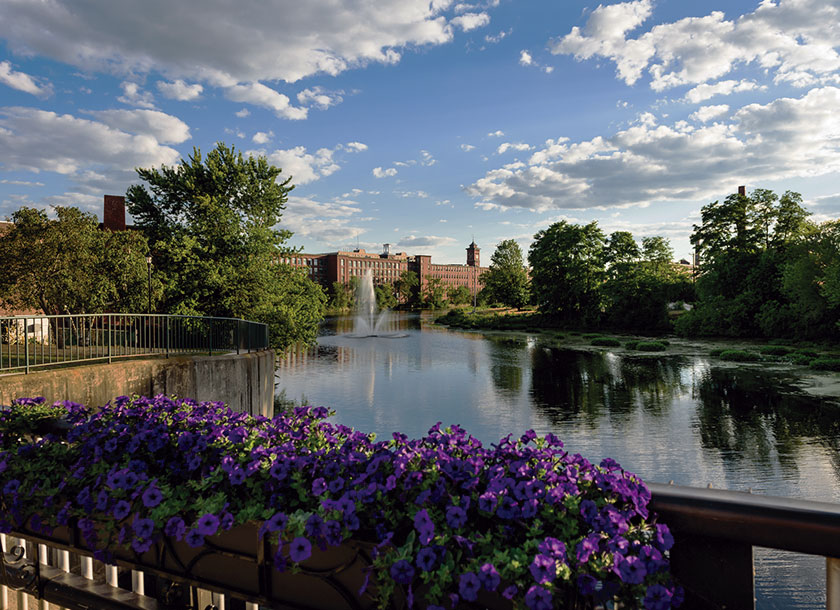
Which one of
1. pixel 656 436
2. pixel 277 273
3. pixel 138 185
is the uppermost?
pixel 138 185

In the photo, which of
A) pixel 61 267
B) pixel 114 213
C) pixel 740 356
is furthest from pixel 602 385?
pixel 114 213

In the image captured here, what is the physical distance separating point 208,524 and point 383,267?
165m

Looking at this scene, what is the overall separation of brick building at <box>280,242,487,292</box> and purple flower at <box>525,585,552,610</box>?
13757 cm

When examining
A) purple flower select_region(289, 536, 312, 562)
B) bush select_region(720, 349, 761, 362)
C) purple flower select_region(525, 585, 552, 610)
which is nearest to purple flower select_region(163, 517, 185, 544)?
purple flower select_region(289, 536, 312, 562)

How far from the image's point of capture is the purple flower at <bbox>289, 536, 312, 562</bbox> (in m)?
1.60

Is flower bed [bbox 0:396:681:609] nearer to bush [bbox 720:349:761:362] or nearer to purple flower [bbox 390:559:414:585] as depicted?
purple flower [bbox 390:559:414:585]

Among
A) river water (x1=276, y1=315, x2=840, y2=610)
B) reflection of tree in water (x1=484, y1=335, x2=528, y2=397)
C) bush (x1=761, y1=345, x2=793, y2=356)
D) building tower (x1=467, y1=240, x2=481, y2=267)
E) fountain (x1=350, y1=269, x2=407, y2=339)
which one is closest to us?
river water (x1=276, y1=315, x2=840, y2=610)

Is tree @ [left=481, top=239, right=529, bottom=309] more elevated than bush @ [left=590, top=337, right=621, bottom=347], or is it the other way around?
tree @ [left=481, top=239, right=529, bottom=309]

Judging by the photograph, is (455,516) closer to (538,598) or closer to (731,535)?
(538,598)

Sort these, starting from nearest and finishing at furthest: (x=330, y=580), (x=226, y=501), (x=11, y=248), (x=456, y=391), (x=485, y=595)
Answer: (x=485, y=595), (x=330, y=580), (x=226, y=501), (x=11, y=248), (x=456, y=391)

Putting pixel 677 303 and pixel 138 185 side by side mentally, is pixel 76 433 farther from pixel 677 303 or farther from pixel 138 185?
pixel 677 303

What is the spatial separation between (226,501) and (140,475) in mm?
458

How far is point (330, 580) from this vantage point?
1.72m

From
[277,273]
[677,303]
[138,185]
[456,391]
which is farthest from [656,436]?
[677,303]
